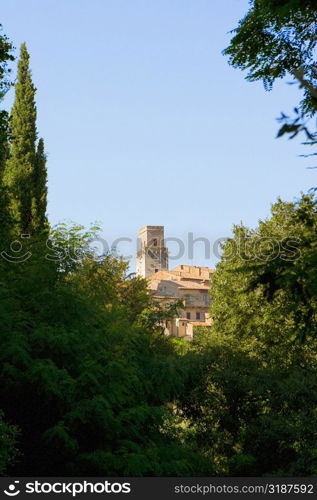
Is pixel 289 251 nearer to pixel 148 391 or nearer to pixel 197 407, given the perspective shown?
pixel 148 391

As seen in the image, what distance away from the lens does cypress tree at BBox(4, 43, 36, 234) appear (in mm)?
37750

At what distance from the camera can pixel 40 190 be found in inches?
1534

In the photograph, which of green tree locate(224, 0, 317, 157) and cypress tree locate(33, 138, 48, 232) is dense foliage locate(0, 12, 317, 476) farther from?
cypress tree locate(33, 138, 48, 232)

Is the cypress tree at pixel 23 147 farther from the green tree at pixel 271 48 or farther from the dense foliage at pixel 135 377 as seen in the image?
the green tree at pixel 271 48

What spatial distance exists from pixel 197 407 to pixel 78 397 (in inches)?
302

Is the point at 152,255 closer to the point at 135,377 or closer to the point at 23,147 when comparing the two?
the point at 23,147

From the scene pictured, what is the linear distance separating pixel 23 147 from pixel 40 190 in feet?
8.00

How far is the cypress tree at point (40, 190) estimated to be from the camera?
1471 inches

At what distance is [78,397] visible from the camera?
16.3 meters

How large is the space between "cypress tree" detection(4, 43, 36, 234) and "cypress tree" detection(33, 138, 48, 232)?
245 mm

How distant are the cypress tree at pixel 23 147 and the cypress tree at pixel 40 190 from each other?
25 centimetres

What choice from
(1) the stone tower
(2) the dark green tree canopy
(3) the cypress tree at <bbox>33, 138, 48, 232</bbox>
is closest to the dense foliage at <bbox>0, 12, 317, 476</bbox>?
(2) the dark green tree canopy
